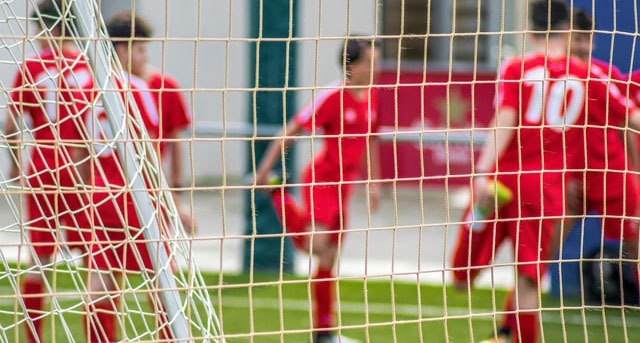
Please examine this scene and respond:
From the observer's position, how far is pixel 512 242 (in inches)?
176

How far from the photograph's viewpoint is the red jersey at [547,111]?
4.39 m

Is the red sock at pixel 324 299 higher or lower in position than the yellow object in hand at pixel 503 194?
lower

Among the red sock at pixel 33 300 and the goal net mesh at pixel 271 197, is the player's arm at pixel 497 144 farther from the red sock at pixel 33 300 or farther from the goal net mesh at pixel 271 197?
the red sock at pixel 33 300

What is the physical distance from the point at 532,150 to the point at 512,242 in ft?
1.26

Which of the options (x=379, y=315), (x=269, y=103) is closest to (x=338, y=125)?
(x=379, y=315)

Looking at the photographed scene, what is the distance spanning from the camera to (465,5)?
11578 mm

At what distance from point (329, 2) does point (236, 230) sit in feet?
8.16

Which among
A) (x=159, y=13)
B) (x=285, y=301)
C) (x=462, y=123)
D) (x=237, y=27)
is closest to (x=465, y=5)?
(x=462, y=123)

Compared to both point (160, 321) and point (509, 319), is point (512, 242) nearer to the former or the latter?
point (509, 319)

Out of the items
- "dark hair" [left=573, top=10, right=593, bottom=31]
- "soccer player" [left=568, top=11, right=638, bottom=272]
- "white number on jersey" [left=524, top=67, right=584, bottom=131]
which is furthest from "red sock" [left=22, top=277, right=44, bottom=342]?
"dark hair" [left=573, top=10, right=593, bottom=31]

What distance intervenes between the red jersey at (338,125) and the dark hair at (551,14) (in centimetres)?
80


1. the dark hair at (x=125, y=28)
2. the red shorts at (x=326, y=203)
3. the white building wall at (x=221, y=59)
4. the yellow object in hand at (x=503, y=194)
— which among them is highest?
the dark hair at (x=125, y=28)

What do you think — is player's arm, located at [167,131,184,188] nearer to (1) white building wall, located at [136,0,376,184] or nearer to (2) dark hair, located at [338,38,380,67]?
(2) dark hair, located at [338,38,380,67]

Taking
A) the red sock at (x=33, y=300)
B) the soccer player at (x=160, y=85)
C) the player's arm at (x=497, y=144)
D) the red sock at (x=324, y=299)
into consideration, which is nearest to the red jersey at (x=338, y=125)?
the red sock at (x=324, y=299)
